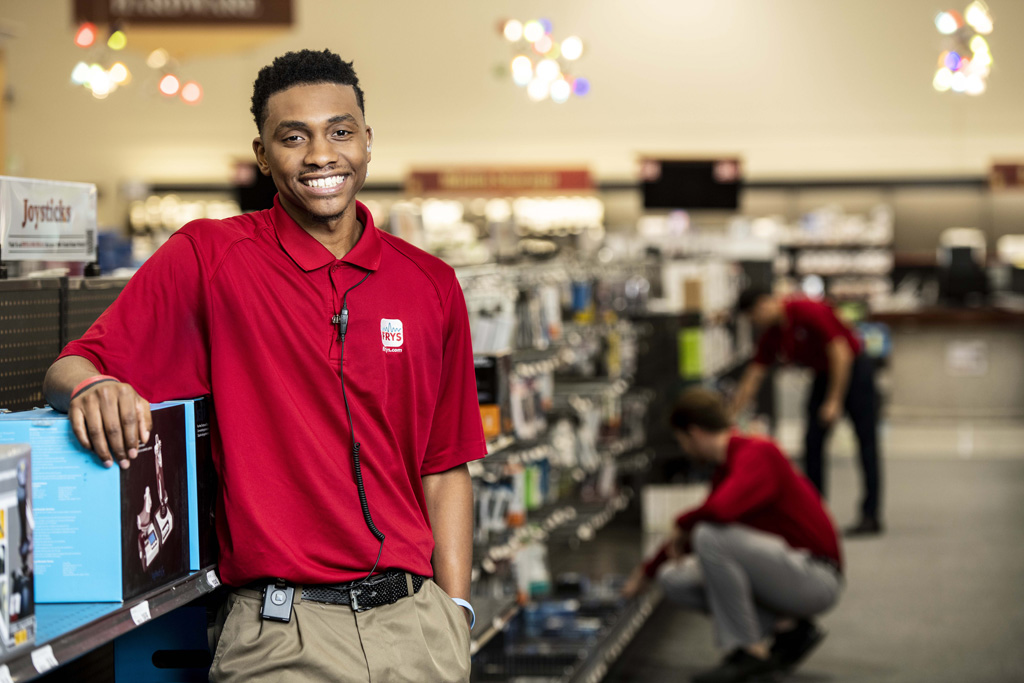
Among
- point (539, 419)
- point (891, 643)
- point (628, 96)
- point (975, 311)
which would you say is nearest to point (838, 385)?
point (891, 643)

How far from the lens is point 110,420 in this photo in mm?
1596

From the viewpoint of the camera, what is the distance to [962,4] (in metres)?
9.18

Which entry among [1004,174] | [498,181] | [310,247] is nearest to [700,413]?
[310,247]

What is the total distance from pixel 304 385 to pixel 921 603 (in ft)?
16.3

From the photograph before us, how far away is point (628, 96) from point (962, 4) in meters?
5.04

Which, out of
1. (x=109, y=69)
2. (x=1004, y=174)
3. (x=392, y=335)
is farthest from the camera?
(x=1004, y=174)

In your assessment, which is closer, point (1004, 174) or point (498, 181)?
point (498, 181)

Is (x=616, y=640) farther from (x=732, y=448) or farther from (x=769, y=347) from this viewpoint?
(x=769, y=347)

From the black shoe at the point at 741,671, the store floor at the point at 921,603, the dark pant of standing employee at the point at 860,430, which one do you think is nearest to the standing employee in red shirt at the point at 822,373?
the dark pant of standing employee at the point at 860,430

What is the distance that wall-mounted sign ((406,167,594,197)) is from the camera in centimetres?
1466

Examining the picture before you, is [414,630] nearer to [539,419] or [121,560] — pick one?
[121,560]

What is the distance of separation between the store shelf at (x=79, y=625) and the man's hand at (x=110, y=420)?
A: 210mm

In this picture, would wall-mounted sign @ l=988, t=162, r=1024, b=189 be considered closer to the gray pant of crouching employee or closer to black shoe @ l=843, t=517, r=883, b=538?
black shoe @ l=843, t=517, r=883, b=538

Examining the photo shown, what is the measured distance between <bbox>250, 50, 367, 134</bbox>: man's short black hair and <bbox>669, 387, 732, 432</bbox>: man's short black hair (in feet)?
10.4
